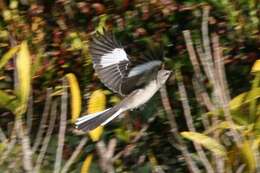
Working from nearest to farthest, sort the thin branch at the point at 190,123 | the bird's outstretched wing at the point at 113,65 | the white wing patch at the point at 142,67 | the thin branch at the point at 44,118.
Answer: the white wing patch at the point at 142,67 → the bird's outstretched wing at the point at 113,65 → the thin branch at the point at 190,123 → the thin branch at the point at 44,118

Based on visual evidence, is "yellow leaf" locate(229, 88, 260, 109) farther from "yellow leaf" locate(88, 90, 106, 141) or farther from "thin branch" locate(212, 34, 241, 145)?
"yellow leaf" locate(88, 90, 106, 141)

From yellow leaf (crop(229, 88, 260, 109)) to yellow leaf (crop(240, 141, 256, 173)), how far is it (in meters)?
→ 0.22

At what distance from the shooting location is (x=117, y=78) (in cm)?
412

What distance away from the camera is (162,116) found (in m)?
4.51

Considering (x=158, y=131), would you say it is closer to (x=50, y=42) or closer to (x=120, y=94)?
(x=120, y=94)

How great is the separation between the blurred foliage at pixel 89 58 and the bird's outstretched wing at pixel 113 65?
0.83ft

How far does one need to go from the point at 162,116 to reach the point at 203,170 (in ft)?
1.30

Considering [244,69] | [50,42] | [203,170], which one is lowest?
[203,170]

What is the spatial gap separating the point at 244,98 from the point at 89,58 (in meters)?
0.89

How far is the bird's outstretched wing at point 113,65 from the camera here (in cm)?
405

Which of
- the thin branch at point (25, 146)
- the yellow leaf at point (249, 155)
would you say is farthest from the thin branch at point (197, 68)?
the thin branch at point (25, 146)

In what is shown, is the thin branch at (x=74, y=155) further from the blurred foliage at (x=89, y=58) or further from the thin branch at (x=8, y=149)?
the thin branch at (x=8, y=149)

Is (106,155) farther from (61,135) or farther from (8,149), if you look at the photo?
(8,149)

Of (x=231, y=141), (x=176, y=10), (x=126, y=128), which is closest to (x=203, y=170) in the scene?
(x=231, y=141)
